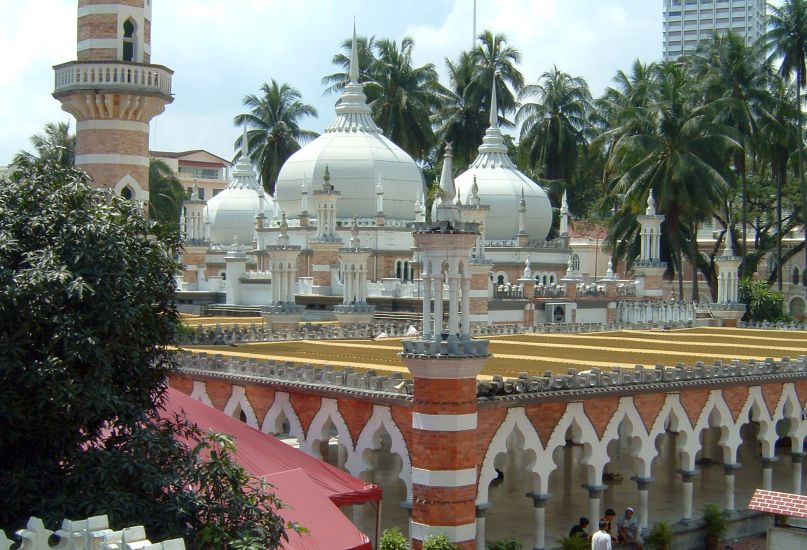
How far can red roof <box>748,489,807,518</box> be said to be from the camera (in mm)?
15414

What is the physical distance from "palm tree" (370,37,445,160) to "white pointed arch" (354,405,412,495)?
50.9m

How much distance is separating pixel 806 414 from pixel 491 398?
955 cm

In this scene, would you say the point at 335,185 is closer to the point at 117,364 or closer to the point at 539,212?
the point at 539,212

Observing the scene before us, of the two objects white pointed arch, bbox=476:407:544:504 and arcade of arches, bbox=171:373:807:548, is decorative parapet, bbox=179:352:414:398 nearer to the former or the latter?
arcade of arches, bbox=171:373:807:548


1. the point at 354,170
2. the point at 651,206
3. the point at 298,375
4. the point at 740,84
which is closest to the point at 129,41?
the point at 298,375

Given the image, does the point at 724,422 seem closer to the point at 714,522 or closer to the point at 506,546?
the point at 714,522

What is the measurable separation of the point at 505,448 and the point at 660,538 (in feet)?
13.0

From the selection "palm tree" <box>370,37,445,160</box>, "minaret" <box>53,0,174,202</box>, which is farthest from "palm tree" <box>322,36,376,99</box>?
"minaret" <box>53,0,174,202</box>

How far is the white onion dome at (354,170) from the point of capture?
2057 inches

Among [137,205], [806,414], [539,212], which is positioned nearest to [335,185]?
Answer: [539,212]

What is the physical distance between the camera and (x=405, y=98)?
2736 inches

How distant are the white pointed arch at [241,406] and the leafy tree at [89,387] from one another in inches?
367

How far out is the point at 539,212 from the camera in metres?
56.6

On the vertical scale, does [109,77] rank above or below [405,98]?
below
